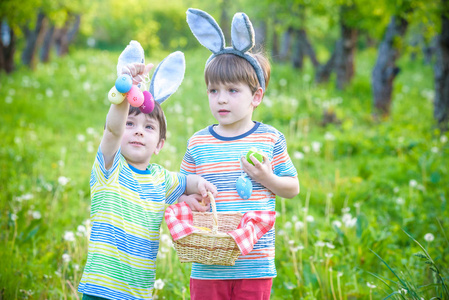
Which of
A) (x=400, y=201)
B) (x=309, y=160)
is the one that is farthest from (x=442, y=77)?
(x=400, y=201)

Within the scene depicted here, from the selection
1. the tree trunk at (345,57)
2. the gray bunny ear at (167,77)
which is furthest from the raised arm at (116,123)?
the tree trunk at (345,57)

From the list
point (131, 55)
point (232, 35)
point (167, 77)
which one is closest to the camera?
point (131, 55)

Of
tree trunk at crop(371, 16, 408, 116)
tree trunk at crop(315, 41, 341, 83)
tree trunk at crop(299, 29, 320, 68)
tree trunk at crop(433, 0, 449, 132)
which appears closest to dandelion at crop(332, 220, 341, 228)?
tree trunk at crop(433, 0, 449, 132)

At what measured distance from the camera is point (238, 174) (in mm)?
2381

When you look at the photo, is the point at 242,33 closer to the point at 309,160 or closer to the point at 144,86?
the point at 144,86

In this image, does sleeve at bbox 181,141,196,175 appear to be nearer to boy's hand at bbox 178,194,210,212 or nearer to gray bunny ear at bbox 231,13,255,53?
boy's hand at bbox 178,194,210,212

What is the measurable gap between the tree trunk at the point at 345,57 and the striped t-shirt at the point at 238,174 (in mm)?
10029

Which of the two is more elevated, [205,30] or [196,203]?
[205,30]

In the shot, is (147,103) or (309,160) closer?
(147,103)

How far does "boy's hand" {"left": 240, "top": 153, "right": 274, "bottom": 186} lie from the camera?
220 cm

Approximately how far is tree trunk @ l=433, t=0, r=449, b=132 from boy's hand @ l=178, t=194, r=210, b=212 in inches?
247

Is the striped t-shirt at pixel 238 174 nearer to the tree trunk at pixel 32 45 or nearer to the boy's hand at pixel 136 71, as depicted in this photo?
the boy's hand at pixel 136 71

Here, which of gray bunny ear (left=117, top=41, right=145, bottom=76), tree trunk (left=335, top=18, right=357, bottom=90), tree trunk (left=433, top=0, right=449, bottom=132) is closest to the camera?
gray bunny ear (left=117, top=41, right=145, bottom=76)

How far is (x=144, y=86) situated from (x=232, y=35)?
0.53 meters
